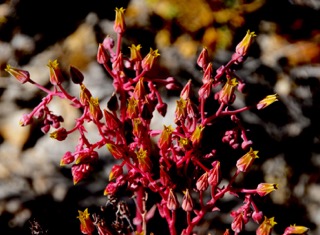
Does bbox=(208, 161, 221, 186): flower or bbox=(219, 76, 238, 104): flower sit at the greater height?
bbox=(219, 76, 238, 104): flower

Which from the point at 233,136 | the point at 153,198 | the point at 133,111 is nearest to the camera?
the point at 133,111

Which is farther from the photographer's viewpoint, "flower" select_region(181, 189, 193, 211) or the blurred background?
the blurred background

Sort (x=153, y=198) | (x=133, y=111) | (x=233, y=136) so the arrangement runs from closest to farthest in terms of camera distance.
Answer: (x=133, y=111) < (x=233, y=136) < (x=153, y=198)

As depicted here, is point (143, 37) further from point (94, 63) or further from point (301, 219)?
point (301, 219)

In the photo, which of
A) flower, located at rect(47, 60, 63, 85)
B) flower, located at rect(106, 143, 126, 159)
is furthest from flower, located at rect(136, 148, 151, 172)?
flower, located at rect(47, 60, 63, 85)

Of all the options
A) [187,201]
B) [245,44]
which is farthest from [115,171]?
[245,44]

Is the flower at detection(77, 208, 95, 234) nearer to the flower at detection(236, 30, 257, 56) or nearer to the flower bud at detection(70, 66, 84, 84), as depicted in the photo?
the flower bud at detection(70, 66, 84, 84)

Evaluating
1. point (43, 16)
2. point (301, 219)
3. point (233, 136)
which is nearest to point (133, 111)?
point (233, 136)

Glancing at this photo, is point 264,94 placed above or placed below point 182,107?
below

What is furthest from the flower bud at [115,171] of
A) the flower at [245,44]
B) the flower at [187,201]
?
the flower at [245,44]
